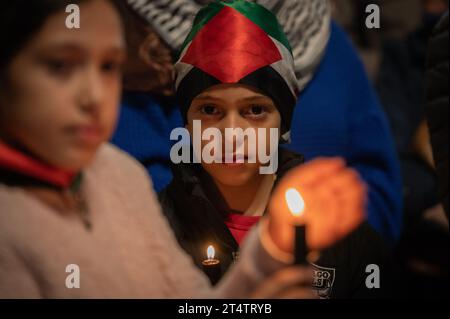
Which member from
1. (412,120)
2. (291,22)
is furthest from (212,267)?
(412,120)

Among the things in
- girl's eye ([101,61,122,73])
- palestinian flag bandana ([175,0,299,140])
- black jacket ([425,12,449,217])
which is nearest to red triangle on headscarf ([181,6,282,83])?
palestinian flag bandana ([175,0,299,140])

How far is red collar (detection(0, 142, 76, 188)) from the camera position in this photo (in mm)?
849

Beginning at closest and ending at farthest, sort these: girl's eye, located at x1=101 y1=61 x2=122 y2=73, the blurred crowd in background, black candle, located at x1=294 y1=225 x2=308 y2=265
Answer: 1. black candle, located at x1=294 y1=225 x2=308 y2=265
2. girl's eye, located at x1=101 y1=61 x2=122 y2=73
3. the blurred crowd in background

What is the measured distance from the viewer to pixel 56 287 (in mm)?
865

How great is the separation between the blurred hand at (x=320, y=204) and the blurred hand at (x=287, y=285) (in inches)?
1.4

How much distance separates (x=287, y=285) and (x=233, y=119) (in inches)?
9.4

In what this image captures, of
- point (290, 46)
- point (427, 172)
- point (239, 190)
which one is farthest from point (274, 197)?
point (427, 172)

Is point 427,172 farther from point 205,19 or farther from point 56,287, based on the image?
point 56,287

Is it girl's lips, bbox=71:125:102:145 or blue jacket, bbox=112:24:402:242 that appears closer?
girl's lips, bbox=71:125:102:145

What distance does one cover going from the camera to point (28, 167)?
0.86 metres

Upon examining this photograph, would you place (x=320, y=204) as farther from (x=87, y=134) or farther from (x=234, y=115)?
(x=87, y=134)

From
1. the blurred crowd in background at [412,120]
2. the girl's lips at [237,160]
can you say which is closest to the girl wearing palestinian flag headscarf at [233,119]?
the girl's lips at [237,160]

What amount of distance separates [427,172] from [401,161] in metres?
0.05

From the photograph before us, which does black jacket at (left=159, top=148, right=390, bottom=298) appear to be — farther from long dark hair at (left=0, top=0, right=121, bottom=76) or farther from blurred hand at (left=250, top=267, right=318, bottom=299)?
long dark hair at (left=0, top=0, right=121, bottom=76)
